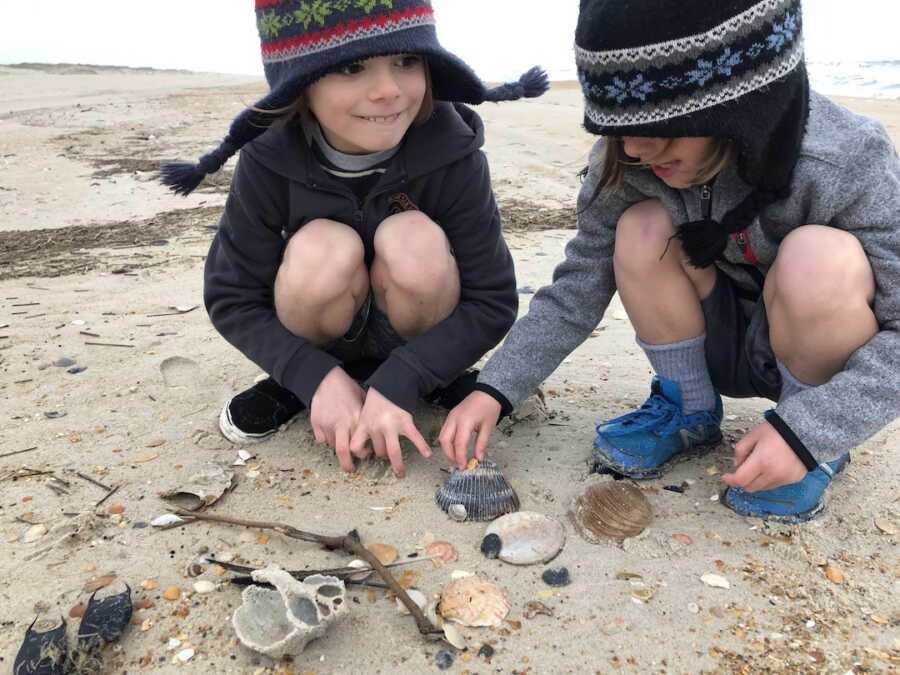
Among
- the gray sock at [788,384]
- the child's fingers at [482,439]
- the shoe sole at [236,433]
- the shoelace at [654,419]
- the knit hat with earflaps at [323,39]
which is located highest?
the knit hat with earflaps at [323,39]

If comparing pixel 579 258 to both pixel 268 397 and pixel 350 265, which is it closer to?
pixel 350 265

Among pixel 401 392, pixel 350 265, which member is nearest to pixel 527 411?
pixel 401 392

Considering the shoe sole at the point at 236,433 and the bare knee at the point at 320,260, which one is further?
the shoe sole at the point at 236,433

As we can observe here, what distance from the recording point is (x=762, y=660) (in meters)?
1.54

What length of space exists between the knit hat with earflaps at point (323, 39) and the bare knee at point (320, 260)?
0.32 metres

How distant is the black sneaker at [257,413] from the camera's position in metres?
2.40

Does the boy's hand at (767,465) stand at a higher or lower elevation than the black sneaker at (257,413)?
higher

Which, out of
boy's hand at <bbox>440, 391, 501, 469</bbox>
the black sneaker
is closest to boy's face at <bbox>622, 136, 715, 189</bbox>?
boy's hand at <bbox>440, 391, 501, 469</bbox>

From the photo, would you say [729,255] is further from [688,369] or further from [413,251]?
[413,251]

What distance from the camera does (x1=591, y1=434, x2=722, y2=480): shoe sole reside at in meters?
2.18

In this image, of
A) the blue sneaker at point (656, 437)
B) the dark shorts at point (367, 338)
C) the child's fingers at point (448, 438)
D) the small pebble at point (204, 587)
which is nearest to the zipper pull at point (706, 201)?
the blue sneaker at point (656, 437)

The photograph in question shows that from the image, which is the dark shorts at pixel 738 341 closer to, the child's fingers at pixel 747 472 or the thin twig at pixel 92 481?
the child's fingers at pixel 747 472

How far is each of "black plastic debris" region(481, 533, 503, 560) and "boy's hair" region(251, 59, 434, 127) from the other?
3.96 ft

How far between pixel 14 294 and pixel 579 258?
8.99ft
